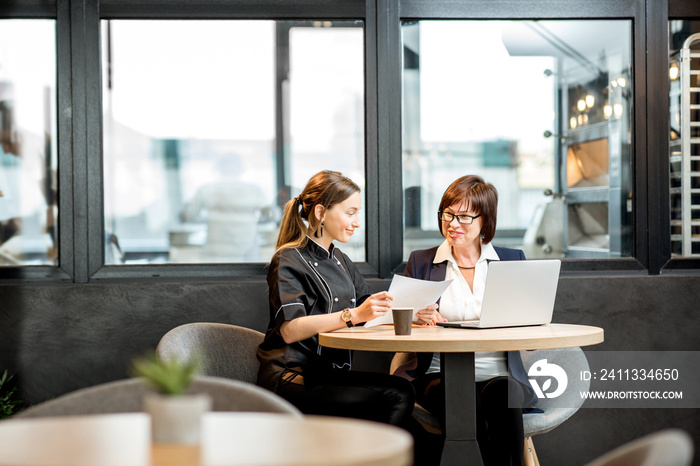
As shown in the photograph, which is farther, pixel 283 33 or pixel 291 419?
pixel 283 33

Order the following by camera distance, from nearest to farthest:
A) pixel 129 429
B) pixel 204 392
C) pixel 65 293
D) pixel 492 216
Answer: pixel 129 429 → pixel 204 392 → pixel 492 216 → pixel 65 293

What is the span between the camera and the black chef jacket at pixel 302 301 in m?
2.78

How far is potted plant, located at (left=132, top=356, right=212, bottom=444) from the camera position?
3.77 feet

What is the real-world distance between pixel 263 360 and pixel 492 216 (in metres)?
1.12

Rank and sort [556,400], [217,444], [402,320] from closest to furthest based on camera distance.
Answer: [217,444]
[402,320]
[556,400]

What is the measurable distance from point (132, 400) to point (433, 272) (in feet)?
5.89

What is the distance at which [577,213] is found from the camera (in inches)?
153

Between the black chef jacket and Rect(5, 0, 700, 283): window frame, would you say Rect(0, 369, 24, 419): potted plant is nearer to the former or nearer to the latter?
Rect(5, 0, 700, 283): window frame

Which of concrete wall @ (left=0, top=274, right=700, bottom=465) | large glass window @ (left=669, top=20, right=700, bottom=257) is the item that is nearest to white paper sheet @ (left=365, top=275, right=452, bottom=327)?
concrete wall @ (left=0, top=274, right=700, bottom=465)

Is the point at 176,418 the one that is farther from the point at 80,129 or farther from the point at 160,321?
the point at 80,129

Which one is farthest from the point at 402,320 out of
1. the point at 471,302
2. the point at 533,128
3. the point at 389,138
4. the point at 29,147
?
the point at 29,147

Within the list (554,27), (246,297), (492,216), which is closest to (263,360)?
(246,297)

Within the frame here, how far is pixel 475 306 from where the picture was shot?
121 inches

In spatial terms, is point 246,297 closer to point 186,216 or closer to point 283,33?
point 186,216
